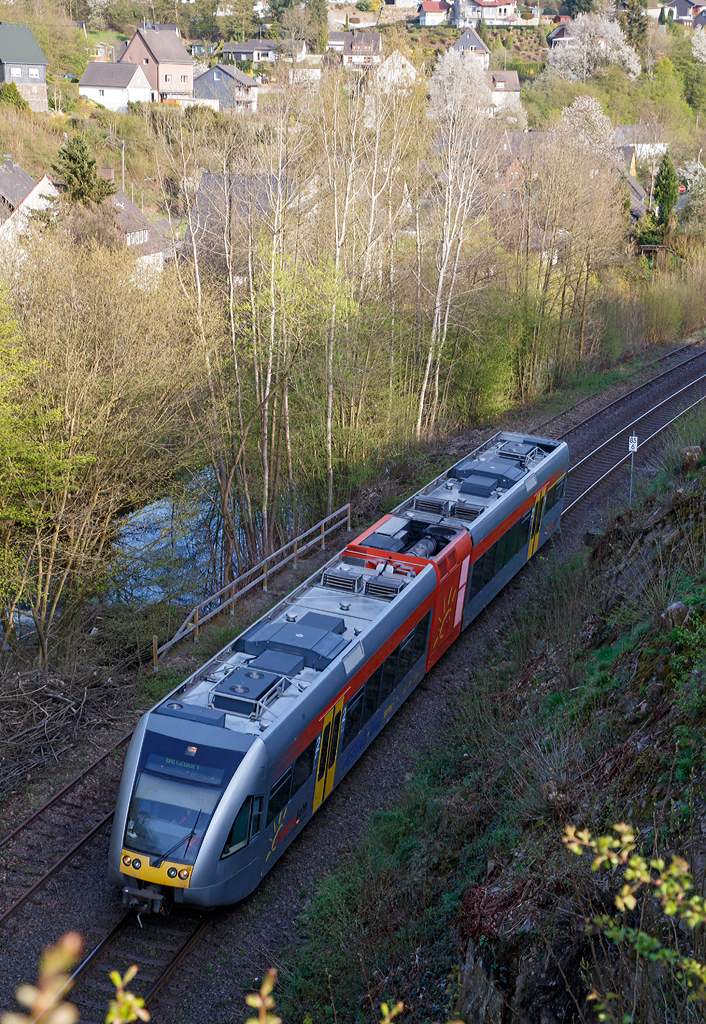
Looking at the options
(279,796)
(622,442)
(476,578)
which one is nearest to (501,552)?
(476,578)

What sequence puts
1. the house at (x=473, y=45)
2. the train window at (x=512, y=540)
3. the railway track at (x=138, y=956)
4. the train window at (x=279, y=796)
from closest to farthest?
1. the railway track at (x=138, y=956)
2. the train window at (x=279, y=796)
3. the train window at (x=512, y=540)
4. the house at (x=473, y=45)

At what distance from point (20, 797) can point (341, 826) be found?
4642 millimetres

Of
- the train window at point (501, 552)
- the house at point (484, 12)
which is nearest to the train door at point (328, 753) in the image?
the train window at point (501, 552)

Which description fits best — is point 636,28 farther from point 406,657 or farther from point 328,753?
point 328,753

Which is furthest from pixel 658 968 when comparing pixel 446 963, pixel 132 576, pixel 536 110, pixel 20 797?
pixel 536 110

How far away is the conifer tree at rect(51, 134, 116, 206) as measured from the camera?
131 feet

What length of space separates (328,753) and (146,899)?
3.04 meters

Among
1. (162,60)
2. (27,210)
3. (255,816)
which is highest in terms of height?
(162,60)

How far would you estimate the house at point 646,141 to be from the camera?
69.0 meters

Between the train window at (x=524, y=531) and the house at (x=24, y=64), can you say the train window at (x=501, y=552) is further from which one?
the house at (x=24, y=64)

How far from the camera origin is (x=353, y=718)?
1269 cm

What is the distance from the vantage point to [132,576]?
70.3ft

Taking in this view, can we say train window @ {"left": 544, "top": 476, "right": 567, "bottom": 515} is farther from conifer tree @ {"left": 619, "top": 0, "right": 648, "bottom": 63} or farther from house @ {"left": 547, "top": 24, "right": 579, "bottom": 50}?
house @ {"left": 547, "top": 24, "right": 579, "bottom": 50}

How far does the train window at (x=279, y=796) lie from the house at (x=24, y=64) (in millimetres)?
78994
